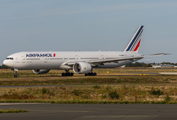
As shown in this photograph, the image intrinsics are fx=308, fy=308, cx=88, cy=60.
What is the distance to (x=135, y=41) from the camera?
69.5 meters

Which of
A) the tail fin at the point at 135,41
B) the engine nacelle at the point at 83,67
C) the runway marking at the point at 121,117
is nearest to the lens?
the runway marking at the point at 121,117

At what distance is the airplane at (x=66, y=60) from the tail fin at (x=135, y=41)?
8.99 ft

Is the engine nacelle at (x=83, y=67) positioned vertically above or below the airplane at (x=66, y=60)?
below

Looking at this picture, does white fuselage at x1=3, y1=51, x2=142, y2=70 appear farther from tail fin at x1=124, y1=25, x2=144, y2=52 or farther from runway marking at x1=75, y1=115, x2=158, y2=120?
runway marking at x1=75, y1=115, x2=158, y2=120

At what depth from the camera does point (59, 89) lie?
107 feet

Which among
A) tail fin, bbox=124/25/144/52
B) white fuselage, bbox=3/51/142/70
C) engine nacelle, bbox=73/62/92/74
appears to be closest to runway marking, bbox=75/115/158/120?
engine nacelle, bbox=73/62/92/74

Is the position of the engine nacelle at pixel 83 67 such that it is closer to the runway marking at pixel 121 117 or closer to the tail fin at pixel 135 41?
the tail fin at pixel 135 41

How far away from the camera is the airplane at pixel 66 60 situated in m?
55.6

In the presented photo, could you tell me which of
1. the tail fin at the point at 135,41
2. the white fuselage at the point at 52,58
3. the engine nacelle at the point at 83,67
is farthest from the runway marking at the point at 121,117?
the tail fin at the point at 135,41

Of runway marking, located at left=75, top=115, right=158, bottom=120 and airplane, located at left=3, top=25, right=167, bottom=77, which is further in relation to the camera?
airplane, located at left=3, top=25, right=167, bottom=77

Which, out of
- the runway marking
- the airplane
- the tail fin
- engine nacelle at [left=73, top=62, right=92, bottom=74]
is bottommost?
the runway marking

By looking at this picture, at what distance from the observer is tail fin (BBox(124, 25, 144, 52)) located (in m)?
68.4

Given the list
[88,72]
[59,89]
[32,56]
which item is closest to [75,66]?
[88,72]

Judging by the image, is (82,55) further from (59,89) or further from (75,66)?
(59,89)
